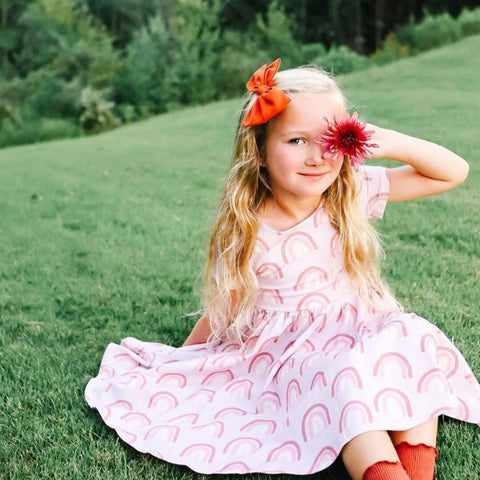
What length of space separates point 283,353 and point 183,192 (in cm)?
374

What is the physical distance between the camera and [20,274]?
12.4 ft

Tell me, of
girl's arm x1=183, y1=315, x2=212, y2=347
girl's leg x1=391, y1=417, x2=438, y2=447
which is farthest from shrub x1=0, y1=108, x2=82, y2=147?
girl's leg x1=391, y1=417, x2=438, y2=447

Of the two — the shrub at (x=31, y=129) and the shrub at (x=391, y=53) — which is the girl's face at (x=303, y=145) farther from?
the shrub at (x=391, y=53)

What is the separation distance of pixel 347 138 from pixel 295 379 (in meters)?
0.73

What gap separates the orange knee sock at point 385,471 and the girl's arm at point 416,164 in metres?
0.94

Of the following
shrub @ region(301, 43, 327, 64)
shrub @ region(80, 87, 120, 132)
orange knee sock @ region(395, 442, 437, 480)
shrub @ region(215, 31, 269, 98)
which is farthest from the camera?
shrub @ region(301, 43, 327, 64)

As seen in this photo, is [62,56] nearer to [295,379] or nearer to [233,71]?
[233,71]

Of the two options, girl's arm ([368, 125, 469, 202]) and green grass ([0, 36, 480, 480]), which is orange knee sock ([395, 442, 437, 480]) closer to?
green grass ([0, 36, 480, 480])

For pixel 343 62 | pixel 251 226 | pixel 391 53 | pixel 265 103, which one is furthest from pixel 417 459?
pixel 391 53

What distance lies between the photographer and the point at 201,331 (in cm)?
252

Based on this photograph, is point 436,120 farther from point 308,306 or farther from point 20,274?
point 308,306

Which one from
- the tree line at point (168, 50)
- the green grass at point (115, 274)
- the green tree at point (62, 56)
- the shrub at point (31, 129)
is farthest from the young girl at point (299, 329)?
the green tree at point (62, 56)

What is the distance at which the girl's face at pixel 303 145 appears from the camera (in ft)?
6.61

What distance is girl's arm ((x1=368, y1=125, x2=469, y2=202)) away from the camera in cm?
210
